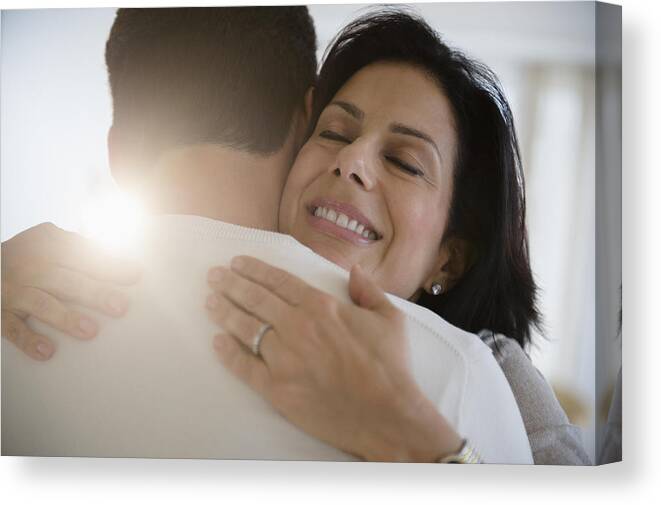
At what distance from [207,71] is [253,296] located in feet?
1.69

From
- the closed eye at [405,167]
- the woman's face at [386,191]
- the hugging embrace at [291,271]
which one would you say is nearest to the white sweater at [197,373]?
the hugging embrace at [291,271]

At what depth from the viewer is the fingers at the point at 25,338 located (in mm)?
1508

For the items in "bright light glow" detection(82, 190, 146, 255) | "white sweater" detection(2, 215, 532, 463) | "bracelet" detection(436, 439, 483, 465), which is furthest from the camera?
"bright light glow" detection(82, 190, 146, 255)

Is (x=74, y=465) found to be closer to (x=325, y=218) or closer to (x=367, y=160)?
(x=325, y=218)

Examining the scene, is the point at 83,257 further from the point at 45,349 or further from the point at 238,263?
the point at 238,263

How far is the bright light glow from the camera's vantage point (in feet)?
5.43

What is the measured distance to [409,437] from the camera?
157cm

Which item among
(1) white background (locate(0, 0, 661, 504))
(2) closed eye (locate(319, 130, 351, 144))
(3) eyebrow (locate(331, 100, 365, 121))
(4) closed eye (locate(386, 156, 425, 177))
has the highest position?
(3) eyebrow (locate(331, 100, 365, 121))

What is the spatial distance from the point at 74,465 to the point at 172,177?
0.74 meters

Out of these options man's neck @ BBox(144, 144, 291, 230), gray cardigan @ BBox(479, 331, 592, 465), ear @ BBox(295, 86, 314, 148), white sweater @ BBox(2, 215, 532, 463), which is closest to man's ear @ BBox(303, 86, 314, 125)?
ear @ BBox(295, 86, 314, 148)

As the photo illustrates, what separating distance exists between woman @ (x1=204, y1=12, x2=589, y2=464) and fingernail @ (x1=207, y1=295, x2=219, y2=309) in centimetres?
22

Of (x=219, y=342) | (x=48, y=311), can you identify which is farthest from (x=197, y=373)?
(x=48, y=311)

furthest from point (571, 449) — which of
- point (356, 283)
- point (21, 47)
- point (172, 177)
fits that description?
point (21, 47)

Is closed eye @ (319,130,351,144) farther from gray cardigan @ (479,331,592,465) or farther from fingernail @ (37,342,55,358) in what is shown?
fingernail @ (37,342,55,358)
